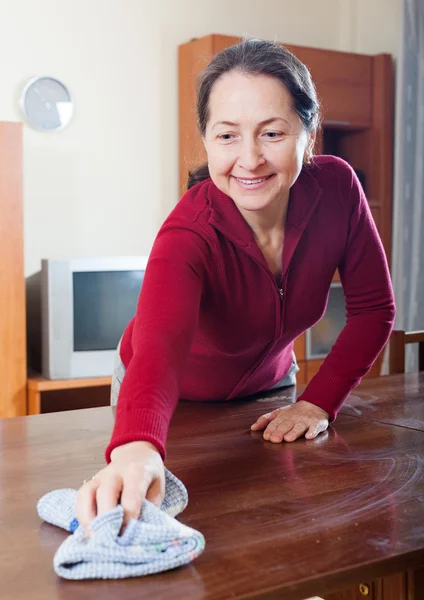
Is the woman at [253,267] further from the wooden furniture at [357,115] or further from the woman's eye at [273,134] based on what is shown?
the wooden furniture at [357,115]

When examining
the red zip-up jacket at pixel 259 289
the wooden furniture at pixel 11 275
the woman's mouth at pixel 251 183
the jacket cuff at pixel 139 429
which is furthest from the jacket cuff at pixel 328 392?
the wooden furniture at pixel 11 275

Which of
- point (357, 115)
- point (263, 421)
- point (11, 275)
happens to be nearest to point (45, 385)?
point (11, 275)

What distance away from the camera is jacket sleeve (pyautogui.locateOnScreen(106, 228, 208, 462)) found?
3.27 ft

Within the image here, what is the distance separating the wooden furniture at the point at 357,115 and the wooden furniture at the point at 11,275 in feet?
3.47

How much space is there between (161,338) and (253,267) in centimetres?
34

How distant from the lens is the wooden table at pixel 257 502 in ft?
2.59

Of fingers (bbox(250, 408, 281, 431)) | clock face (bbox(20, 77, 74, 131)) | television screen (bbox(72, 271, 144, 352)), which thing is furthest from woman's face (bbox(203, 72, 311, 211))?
clock face (bbox(20, 77, 74, 131))

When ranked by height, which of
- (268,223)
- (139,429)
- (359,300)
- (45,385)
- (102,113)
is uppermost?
(102,113)

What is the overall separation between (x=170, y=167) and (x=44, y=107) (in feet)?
2.40

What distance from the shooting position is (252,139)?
126cm

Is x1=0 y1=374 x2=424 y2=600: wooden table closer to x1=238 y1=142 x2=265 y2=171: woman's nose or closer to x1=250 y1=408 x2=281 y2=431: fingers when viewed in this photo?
x1=250 y1=408 x2=281 y2=431: fingers

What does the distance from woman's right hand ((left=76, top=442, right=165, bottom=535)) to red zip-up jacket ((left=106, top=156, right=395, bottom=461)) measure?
0.67 feet

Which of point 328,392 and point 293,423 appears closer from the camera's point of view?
point 293,423

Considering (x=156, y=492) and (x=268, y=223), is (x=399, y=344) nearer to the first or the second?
(x=268, y=223)
